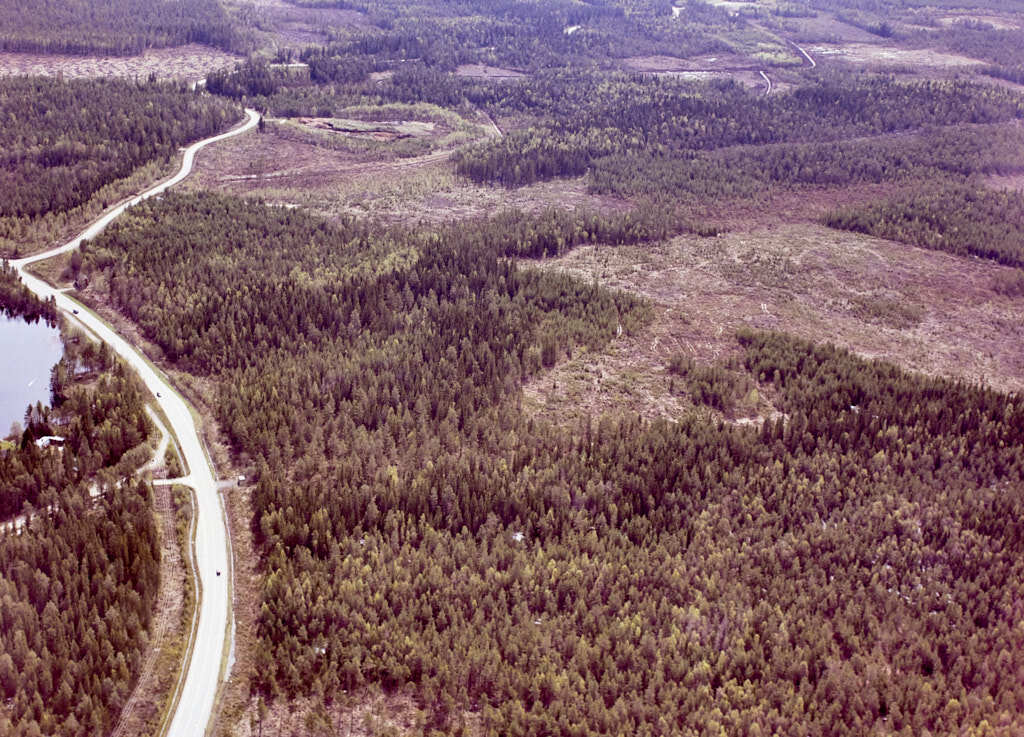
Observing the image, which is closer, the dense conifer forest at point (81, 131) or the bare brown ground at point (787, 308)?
the bare brown ground at point (787, 308)

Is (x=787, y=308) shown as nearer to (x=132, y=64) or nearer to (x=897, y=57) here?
(x=132, y=64)

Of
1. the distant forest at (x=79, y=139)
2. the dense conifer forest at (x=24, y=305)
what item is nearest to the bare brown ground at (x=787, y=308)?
the dense conifer forest at (x=24, y=305)

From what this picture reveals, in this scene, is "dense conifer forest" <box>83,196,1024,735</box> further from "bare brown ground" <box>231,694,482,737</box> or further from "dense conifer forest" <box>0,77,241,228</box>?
"dense conifer forest" <box>0,77,241,228</box>

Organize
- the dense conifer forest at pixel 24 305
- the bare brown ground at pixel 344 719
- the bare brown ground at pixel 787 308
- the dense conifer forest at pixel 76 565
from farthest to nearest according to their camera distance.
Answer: the dense conifer forest at pixel 24 305
the bare brown ground at pixel 787 308
the bare brown ground at pixel 344 719
the dense conifer forest at pixel 76 565

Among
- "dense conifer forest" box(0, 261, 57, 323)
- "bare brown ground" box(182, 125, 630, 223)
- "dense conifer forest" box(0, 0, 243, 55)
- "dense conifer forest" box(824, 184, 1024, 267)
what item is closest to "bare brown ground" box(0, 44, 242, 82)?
"dense conifer forest" box(0, 0, 243, 55)

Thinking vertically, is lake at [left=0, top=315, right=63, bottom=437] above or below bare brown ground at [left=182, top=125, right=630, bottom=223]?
below

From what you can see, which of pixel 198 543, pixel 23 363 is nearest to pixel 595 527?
pixel 198 543

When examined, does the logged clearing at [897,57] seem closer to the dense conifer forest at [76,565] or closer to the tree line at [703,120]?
the tree line at [703,120]
